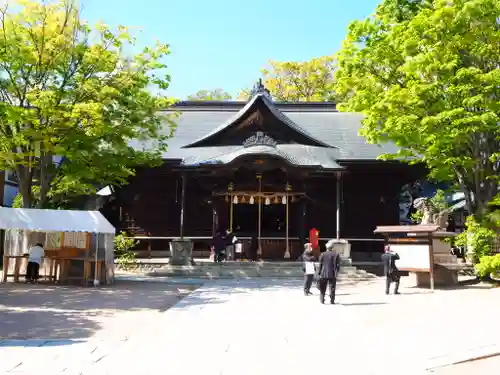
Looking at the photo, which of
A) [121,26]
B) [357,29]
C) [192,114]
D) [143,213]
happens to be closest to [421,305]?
[357,29]

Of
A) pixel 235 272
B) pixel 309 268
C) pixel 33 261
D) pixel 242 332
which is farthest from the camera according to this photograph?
pixel 235 272

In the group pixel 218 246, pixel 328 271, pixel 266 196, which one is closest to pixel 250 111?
pixel 266 196

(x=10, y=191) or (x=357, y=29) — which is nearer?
(x=357, y=29)

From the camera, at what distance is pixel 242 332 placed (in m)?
7.81

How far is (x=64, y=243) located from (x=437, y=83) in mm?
13113

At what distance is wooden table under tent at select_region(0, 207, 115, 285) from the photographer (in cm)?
1363

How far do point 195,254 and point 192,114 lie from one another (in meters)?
9.14

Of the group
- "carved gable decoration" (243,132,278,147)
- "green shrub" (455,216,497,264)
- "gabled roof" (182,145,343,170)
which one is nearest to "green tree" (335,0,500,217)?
"green shrub" (455,216,497,264)

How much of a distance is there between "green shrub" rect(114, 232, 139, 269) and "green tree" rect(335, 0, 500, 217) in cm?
1027

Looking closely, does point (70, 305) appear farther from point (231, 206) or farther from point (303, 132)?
point (303, 132)

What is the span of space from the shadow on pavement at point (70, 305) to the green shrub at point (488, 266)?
8.92 metres

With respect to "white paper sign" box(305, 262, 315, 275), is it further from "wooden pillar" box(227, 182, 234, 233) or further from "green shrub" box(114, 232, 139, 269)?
"green shrub" box(114, 232, 139, 269)

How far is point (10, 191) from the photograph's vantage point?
2581cm

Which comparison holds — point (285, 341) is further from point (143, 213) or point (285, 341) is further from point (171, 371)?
point (143, 213)
